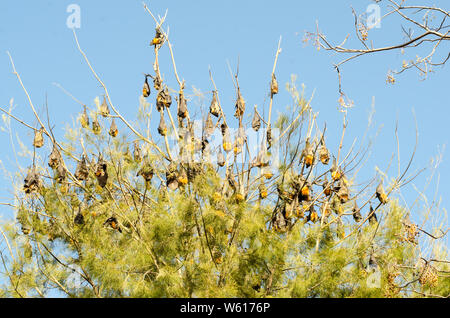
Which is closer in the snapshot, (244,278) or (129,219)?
(244,278)

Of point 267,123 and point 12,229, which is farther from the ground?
point 267,123

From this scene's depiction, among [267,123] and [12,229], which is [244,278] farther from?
[12,229]

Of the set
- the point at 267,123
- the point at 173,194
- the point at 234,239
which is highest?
the point at 267,123

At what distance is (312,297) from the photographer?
7.93m

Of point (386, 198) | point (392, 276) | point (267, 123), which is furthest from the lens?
point (267, 123)

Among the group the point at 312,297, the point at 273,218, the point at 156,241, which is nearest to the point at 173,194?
the point at 156,241

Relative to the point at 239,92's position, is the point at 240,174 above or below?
below

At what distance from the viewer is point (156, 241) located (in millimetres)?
8234

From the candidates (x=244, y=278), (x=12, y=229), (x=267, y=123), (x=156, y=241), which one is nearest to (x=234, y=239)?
(x=244, y=278)

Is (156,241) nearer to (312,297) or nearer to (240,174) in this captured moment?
(240,174)

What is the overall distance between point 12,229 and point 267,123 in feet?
13.2
